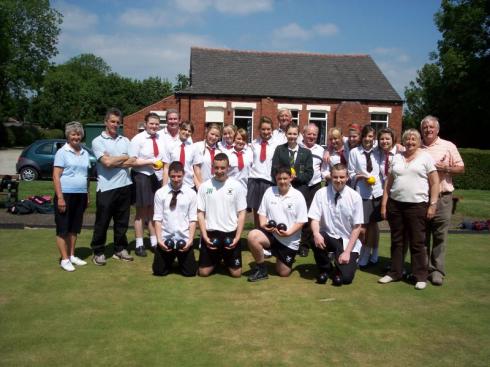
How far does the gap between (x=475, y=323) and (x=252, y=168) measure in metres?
3.59

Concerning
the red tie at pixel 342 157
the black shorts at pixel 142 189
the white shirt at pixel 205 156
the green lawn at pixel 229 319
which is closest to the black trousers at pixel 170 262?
the green lawn at pixel 229 319

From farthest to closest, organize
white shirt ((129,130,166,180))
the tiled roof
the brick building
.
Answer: the tiled roof < the brick building < white shirt ((129,130,166,180))

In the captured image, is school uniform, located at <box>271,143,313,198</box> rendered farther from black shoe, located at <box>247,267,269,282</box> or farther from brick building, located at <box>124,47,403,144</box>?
brick building, located at <box>124,47,403,144</box>

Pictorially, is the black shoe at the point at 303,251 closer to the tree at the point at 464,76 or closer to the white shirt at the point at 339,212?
the white shirt at the point at 339,212

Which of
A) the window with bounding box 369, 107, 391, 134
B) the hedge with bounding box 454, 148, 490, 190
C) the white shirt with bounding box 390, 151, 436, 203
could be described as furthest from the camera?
the window with bounding box 369, 107, 391, 134

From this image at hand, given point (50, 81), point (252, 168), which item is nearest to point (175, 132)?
point (252, 168)

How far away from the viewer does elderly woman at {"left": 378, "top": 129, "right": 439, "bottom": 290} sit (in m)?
5.31

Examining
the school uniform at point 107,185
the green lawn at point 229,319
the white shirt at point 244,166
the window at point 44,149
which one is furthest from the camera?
the window at point 44,149

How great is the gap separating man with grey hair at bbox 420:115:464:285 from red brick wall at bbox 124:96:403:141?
65.2 feet

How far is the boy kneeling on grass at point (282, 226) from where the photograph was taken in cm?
562

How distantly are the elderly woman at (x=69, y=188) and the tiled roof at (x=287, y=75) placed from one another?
780 inches

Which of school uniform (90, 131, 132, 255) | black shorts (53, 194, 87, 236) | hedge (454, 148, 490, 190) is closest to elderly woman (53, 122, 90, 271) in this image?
black shorts (53, 194, 87, 236)

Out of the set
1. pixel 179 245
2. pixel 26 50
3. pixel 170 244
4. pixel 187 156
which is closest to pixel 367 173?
pixel 187 156

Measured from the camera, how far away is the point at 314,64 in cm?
2838
